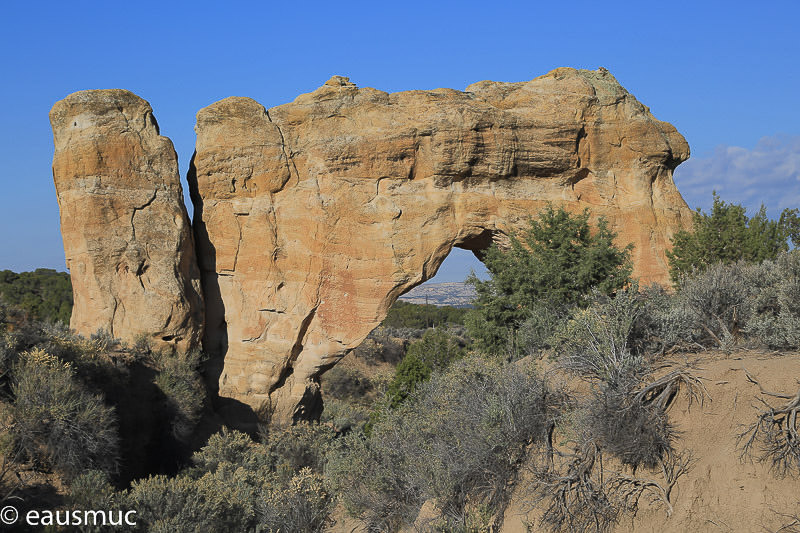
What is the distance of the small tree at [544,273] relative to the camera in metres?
14.2

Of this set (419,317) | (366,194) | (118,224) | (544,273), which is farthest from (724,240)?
(419,317)

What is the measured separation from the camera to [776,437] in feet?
22.2

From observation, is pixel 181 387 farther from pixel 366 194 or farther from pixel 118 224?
pixel 366 194

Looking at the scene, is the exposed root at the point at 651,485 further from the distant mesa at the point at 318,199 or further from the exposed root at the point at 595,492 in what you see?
the distant mesa at the point at 318,199

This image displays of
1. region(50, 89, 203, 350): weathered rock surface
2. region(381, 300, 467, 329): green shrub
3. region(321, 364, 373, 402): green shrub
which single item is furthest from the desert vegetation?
region(381, 300, 467, 329): green shrub

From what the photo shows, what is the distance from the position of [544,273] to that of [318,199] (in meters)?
5.96

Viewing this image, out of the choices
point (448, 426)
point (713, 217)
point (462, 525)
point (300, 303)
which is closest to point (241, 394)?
point (300, 303)

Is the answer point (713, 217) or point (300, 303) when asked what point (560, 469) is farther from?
point (713, 217)

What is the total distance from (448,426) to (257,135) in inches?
397

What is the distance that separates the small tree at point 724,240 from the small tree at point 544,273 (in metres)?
1.46

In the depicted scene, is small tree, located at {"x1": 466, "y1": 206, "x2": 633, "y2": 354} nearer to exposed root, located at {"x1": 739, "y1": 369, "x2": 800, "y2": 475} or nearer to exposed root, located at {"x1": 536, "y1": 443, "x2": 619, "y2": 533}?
exposed root, located at {"x1": 536, "y1": 443, "x2": 619, "y2": 533}

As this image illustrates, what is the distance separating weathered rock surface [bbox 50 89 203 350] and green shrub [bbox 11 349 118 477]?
180 inches

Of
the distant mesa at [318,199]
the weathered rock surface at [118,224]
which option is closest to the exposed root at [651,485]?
the distant mesa at [318,199]

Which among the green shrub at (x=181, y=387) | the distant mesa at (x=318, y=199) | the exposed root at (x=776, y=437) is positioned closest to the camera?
the exposed root at (x=776, y=437)
